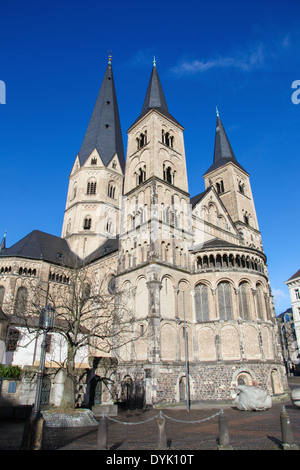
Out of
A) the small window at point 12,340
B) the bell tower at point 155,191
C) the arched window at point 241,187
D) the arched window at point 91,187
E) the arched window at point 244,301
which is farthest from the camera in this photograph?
the arched window at point 91,187

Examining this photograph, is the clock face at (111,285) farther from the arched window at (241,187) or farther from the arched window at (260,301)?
the arched window at (241,187)

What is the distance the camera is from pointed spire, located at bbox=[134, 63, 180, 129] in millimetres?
35438

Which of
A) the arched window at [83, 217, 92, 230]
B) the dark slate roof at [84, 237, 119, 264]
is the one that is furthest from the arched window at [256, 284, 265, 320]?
the arched window at [83, 217, 92, 230]

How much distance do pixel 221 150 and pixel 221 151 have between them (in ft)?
0.65

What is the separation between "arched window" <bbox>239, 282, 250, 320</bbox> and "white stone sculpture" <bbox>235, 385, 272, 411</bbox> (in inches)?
339

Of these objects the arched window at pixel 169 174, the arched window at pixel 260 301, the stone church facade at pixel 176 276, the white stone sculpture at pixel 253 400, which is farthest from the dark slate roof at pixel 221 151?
the white stone sculpture at pixel 253 400

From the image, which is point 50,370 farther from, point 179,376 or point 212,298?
point 212,298

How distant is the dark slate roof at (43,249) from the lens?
114 feet

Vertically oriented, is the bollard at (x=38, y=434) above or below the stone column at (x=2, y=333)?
below

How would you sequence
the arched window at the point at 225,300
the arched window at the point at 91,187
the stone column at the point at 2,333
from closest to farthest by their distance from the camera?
the stone column at the point at 2,333, the arched window at the point at 225,300, the arched window at the point at 91,187

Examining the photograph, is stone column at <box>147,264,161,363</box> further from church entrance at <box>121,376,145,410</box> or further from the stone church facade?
church entrance at <box>121,376,145,410</box>

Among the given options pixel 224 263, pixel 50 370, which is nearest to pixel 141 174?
pixel 224 263

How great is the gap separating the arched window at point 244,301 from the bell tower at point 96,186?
21.9 m

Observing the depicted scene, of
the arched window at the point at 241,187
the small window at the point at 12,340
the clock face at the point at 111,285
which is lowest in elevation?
the small window at the point at 12,340
